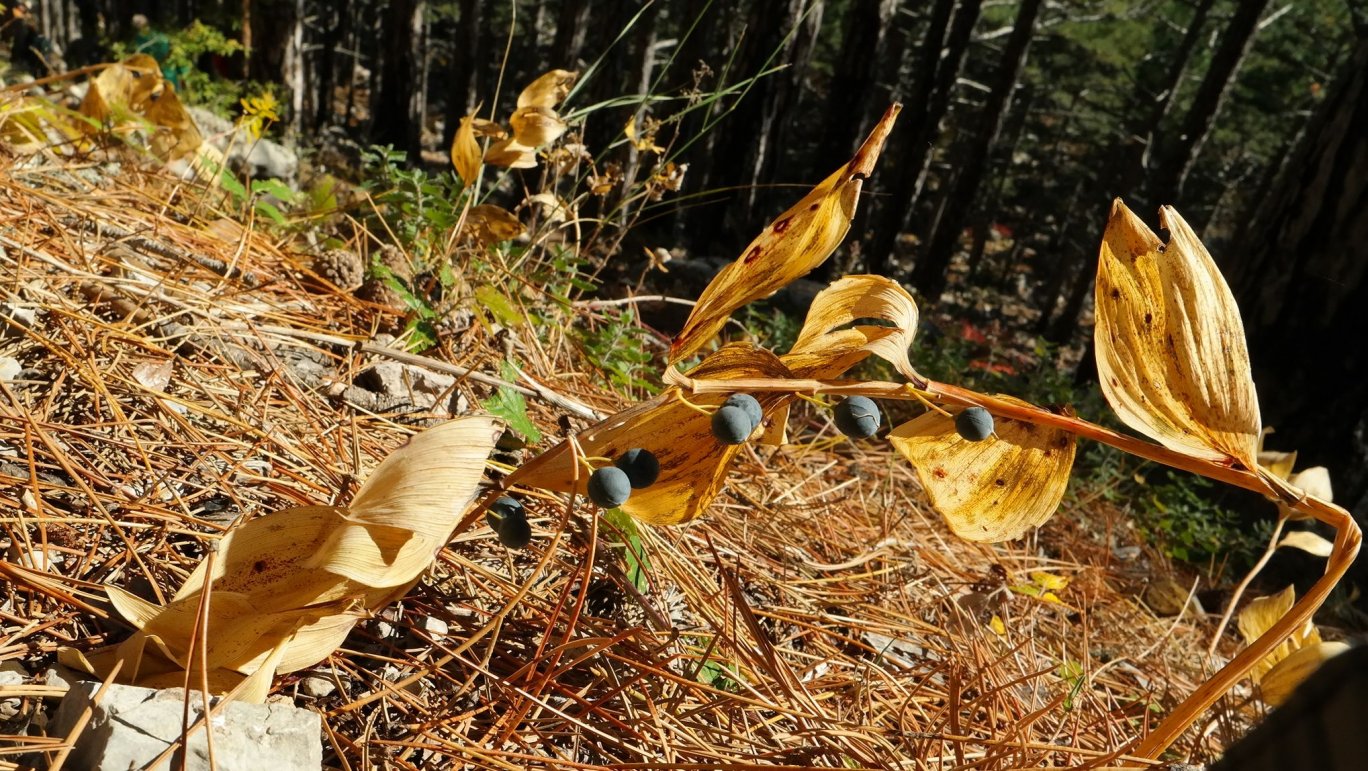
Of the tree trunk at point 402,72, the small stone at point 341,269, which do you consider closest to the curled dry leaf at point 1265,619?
the small stone at point 341,269

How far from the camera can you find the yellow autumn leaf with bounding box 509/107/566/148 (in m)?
1.61

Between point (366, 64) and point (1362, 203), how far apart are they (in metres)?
36.8

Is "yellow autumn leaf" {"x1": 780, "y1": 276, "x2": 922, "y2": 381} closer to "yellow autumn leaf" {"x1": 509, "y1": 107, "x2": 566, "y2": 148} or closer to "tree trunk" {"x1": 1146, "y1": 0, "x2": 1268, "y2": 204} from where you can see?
"yellow autumn leaf" {"x1": 509, "y1": 107, "x2": 566, "y2": 148}

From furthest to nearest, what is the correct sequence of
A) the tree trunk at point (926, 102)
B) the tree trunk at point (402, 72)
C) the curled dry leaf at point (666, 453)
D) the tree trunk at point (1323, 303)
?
the tree trunk at point (402, 72), the tree trunk at point (926, 102), the tree trunk at point (1323, 303), the curled dry leaf at point (666, 453)

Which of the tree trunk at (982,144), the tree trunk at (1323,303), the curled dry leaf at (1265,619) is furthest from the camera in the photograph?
the tree trunk at (982,144)

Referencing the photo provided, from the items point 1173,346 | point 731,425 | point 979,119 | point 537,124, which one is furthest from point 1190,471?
point 979,119

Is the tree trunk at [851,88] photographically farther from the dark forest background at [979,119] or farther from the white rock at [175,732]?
the white rock at [175,732]

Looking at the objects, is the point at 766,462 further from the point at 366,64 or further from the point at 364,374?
the point at 366,64

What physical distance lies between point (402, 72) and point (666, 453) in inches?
458

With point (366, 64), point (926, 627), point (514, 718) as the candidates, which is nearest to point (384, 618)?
point (514, 718)

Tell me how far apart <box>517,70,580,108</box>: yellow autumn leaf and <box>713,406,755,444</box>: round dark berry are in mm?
1095

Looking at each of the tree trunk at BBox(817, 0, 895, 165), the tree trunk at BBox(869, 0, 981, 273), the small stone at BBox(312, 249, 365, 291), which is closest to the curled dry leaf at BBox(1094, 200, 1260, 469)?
the small stone at BBox(312, 249, 365, 291)

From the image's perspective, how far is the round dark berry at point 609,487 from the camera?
2.43ft

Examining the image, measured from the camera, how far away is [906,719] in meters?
1.11
